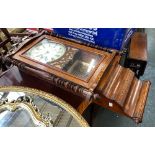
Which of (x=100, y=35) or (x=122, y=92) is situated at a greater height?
(x=100, y=35)

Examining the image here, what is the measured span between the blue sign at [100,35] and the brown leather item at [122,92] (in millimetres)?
206

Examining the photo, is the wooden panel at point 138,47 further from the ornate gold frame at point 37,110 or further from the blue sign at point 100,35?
the ornate gold frame at point 37,110

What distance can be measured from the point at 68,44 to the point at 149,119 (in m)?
1.21

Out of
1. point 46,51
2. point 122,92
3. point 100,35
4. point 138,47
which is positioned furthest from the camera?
point 138,47

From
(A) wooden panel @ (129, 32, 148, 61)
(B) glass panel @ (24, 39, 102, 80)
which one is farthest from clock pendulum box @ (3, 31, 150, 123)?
(A) wooden panel @ (129, 32, 148, 61)

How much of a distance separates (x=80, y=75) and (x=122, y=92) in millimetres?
374

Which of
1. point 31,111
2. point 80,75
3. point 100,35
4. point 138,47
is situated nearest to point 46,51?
point 80,75

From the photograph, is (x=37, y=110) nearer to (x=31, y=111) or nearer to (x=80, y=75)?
(x=31, y=111)

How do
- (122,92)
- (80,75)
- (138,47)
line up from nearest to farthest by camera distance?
1. (80,75)
2. (122,92)
3. (138,47)

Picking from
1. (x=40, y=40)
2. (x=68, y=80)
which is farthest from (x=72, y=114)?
(x=40, y=40)

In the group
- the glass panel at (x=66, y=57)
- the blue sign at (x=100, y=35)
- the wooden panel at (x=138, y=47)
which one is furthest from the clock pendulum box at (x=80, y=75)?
the wooden panel at (x=138, y=47)

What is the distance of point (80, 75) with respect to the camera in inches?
60.1

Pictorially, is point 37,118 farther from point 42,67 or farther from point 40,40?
point 40,40

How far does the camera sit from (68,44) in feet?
5.89
